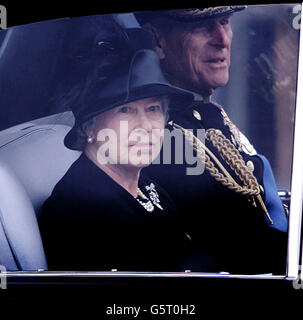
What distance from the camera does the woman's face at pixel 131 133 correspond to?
17.3ft

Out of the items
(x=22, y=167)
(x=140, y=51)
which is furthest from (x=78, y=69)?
(x=22, y=167)

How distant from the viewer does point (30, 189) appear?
5453mm

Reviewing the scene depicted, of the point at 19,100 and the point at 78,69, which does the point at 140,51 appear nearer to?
the point at 78,69

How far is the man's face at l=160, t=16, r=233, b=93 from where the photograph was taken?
5.20 metres

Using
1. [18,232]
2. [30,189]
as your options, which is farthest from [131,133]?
[18,232]

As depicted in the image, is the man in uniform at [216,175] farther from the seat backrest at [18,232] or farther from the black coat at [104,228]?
the seat backrest at [18,232]

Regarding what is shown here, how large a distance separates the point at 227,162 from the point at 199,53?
2.92ft

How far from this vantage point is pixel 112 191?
534 cm

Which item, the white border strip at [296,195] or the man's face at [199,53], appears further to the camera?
the man's face at [199,53]
